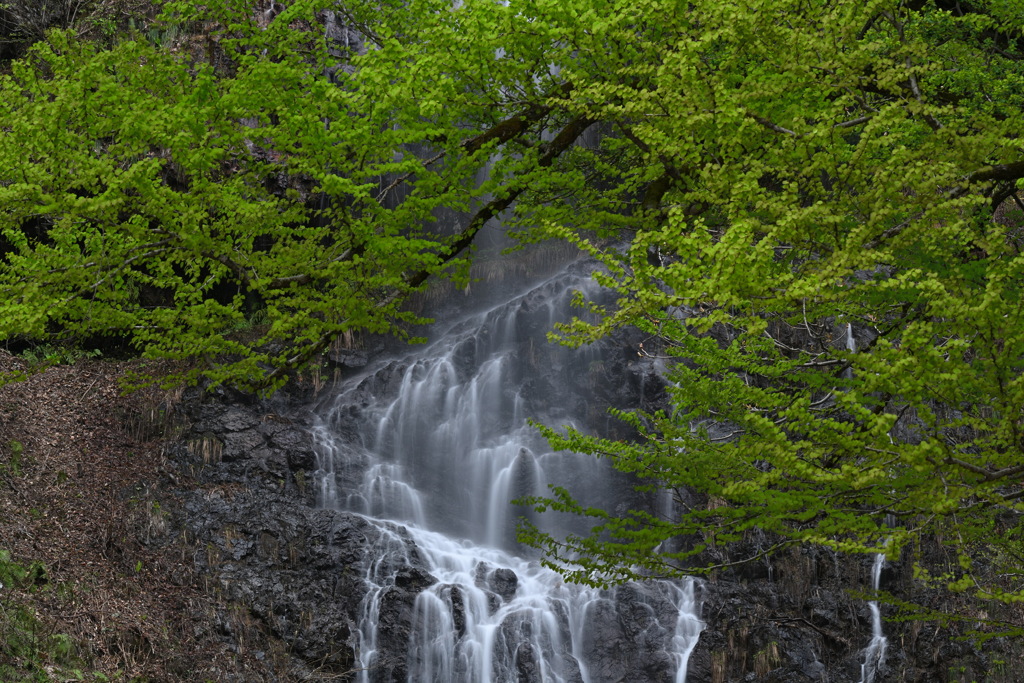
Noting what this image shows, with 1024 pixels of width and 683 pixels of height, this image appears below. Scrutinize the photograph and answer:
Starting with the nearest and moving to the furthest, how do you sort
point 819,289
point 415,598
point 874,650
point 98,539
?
point 819,289 → point 98,539 → point 874,650 → point 415,598

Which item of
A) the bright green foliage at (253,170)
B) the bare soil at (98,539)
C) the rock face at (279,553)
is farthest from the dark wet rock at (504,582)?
the bright green foliage at (253,170)

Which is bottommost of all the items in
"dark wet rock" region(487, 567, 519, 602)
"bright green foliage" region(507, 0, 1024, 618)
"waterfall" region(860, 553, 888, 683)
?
"waterfall" region(860, 553, 888, 683)

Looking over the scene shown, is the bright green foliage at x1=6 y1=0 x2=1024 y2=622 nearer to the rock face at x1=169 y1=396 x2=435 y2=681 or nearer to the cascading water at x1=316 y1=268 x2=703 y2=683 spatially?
the rock face at x1=169 y1=396 x2=435 y2=681

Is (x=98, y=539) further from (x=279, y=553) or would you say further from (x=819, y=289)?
(x=819, y=289)

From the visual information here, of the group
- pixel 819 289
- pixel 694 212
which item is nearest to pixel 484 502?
pixel 694 212

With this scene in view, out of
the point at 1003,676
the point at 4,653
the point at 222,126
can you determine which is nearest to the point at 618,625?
the point at 1003,676

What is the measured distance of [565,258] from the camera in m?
23.4

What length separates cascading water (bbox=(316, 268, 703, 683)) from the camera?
12477mm

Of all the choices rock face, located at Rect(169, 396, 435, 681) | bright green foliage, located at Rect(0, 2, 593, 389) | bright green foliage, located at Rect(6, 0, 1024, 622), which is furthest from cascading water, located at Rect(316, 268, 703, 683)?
bright green foliage, located at Rect(6, 0, 1024, 622)

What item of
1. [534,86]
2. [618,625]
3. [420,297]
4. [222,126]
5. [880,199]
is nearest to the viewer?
[880,199]

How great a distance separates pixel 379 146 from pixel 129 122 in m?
2.09

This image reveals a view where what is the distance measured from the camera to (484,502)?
17.0 metres

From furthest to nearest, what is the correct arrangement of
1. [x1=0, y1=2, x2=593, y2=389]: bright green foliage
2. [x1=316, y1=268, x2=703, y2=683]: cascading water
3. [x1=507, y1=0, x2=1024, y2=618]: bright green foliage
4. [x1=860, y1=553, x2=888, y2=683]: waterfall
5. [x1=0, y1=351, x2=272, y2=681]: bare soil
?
[x1=316, y1=268, x2=703, y2=683]: cascading water, [x1=860, y1=553, x2=888, y2=683]: waterfall, [x1=0, y1=351, x2=272, y2=681]: bare soil, [x1=0, y1=2, x2=593, y2=389]: bright green foliage, [x1=507, y1=0, x2=1024, y2=618]: bright green foliage

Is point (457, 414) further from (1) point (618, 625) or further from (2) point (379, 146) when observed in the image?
(2) point (379, 146)
